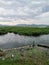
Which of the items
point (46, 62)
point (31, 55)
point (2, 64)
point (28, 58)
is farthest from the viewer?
point (31, 55)

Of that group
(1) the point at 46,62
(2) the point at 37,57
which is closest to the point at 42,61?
(1) the point at 46,62

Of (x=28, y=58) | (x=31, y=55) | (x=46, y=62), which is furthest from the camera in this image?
(x=31, y=55)

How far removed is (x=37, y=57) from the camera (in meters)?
24.5

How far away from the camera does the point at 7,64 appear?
20.9 m

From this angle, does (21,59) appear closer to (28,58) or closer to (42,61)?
(28,58)

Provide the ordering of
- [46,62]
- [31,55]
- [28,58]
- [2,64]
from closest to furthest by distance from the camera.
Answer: [2,64], [46,62], [28,58], [31,55]

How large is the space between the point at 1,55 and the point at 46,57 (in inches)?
281

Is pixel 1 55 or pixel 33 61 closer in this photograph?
pixel 33 61

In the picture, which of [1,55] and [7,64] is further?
[1,55]

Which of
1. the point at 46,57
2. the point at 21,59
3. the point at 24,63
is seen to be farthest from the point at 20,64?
the point at 46,57

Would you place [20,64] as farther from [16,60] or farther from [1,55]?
[1,55]

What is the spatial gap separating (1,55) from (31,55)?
4.80 metres

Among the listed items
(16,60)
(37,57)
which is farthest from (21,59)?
(37,57)

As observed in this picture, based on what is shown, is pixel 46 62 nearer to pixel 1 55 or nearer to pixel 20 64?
pixel 20 64
